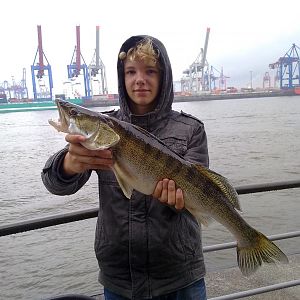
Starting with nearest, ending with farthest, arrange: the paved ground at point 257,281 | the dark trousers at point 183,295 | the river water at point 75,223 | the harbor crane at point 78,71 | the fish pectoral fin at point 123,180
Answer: the fish pectoral fin at point 123,180
the dark trousers at point 183,295
the paved ground at point 257,281
the river water at point 75,223
the harbor crane at point 78,71

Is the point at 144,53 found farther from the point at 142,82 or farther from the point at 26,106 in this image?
the point at 26,106

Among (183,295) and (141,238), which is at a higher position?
(141,238)

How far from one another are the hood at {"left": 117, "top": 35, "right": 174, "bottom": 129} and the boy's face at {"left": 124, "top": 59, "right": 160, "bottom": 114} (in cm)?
4

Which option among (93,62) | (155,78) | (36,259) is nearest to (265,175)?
(36,259)

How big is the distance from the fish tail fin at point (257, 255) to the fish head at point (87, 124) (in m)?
1.07

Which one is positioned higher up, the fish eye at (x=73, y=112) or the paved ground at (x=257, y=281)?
the fish eye at (x=73, y=112)

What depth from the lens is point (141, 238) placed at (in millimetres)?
2191

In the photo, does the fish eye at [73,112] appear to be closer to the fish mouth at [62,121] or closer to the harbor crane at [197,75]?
the fish mouth at [62,121]

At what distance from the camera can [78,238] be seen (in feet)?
31.8

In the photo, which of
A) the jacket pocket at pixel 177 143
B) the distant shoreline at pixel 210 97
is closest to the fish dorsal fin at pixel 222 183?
the jacket pocket at pixel 177 143

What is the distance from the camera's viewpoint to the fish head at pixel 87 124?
2.16 m

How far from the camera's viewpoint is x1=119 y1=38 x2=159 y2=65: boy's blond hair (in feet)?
7.75

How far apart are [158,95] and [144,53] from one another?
0.93 feet

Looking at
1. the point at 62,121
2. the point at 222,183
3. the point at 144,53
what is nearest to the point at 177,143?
the point at 222,183
